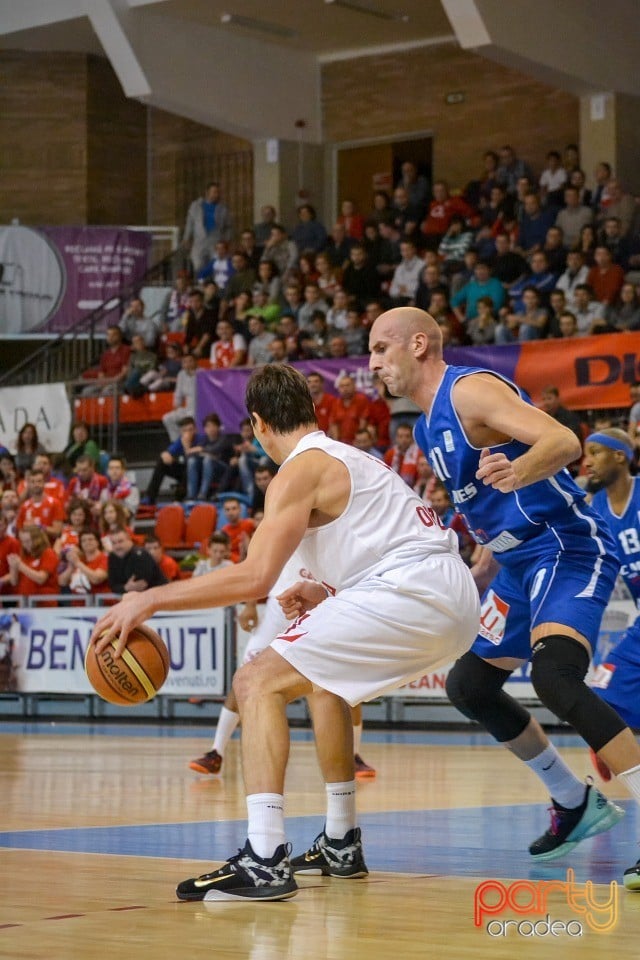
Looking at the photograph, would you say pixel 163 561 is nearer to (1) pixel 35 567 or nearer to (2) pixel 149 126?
(1) pixel 35 567

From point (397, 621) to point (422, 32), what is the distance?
21.6m

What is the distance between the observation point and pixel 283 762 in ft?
16.5

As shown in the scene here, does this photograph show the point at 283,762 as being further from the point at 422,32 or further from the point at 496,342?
the point at 422,32

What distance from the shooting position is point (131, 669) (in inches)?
195

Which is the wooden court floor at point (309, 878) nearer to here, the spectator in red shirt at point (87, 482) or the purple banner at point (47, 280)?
the spectator in red shirt at point (87, 482)

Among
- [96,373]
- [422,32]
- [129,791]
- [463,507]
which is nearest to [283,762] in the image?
[463,507]

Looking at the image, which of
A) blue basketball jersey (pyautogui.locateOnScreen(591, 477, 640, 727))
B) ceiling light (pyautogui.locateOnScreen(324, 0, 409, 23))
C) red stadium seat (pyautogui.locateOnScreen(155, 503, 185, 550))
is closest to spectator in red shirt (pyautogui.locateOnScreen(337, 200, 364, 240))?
ceiling light (pyautogui.locateOnScreen(324, 0, 409, 23))

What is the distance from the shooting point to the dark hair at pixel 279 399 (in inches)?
209

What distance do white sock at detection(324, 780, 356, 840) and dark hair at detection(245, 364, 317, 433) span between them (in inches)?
51.6

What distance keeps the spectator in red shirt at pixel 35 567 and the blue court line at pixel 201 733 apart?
1570mm

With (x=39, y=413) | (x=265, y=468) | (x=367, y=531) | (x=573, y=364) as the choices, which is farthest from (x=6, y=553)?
(x=367, y=531)

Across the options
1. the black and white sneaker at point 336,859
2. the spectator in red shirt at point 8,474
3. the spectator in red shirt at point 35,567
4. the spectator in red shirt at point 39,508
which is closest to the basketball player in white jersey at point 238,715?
the black and white sneaker at point 336,859

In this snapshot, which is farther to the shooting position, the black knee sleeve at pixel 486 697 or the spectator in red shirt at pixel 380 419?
the spectator in red shirt at pixel 380 419

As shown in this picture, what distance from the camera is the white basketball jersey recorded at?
5.21 metres
